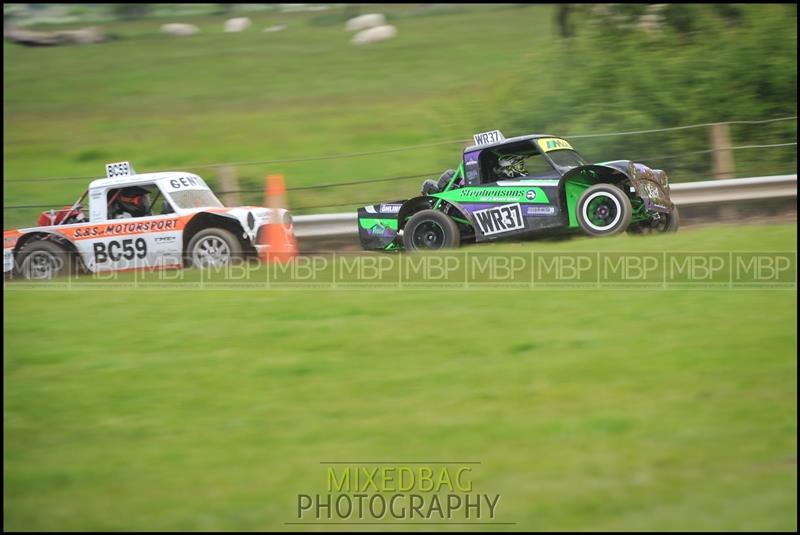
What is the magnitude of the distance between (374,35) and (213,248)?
20084 millimetres

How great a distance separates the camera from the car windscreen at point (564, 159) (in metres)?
10.9

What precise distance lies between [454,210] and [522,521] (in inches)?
258

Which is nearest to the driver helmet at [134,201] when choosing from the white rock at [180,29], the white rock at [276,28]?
the white rock at [276,28]

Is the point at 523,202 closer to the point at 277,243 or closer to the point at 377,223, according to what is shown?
the point at 377,223

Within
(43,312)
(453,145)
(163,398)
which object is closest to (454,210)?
(453,145)

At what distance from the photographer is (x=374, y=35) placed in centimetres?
2983

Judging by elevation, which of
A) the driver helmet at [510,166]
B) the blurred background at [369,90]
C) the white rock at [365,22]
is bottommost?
the driver helmet at [510,166]

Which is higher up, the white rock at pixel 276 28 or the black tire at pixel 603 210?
the white rock at pixel 276 28

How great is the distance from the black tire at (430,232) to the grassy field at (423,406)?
2.45 meters

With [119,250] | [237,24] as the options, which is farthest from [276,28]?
[119,250]

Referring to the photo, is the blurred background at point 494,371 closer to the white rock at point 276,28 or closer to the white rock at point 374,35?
the white rock at point 374,35

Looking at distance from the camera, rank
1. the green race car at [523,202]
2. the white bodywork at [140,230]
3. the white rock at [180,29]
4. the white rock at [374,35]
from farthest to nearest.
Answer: the white rock at [180,29] < the white rock at [374,35] < the white bodywork at [140,230] < the green race car at [523,202]

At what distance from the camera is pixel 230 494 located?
5.20 meters

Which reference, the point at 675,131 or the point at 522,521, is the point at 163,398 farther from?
the point at 675,131
